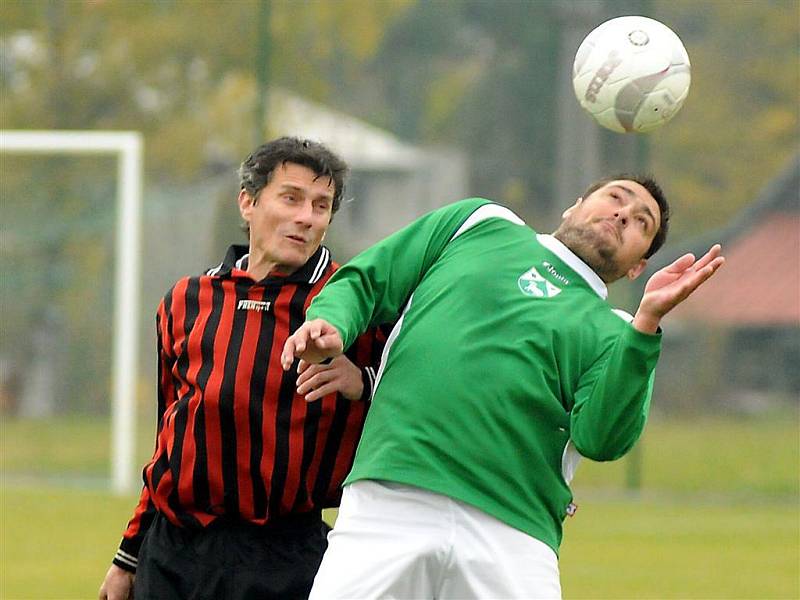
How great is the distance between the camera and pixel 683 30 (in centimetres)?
1519

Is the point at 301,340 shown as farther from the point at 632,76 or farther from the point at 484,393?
the point at 632,76

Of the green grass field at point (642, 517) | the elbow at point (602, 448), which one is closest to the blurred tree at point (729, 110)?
the green grass field at point (642, 517)

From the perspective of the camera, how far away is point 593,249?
4.40 metres

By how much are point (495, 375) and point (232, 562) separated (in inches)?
34.8

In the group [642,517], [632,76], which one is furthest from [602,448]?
[642,517]

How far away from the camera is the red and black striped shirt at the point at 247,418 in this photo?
14.5 ft

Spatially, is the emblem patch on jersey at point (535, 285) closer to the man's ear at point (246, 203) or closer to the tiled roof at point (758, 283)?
the man's ear at point (246, 203)

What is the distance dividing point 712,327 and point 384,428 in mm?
11154

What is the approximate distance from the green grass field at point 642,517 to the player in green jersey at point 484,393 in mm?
4742

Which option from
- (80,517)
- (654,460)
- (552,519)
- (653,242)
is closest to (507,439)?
(552,519)

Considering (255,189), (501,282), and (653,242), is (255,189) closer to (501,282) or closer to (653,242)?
(501,282)

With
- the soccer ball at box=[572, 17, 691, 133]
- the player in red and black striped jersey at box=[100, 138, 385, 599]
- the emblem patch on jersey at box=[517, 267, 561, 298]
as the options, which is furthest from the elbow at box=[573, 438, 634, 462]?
the soccer ball at box=[572, 17, 691, 133]

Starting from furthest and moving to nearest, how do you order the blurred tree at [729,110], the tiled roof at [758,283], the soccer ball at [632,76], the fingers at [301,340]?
1. the blurred tree at [729,110]
2. the tiled roof at [758,283]
3. the soccer ball at [632,76]
4. the fingers at [301,340]

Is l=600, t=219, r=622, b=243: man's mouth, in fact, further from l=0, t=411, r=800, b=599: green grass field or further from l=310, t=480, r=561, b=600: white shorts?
l=0, t=411, r=800, b=599: green grass field
